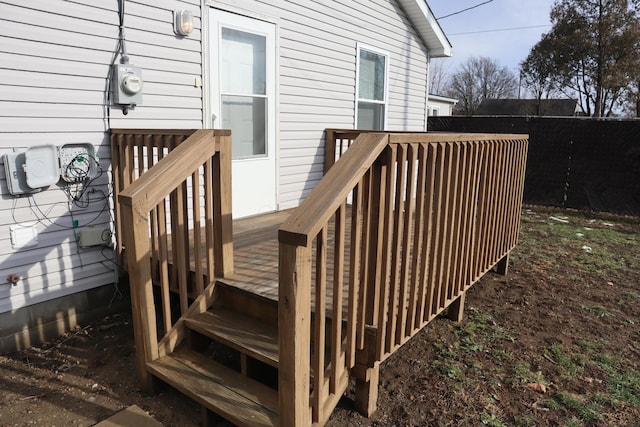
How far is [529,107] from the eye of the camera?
3625cm

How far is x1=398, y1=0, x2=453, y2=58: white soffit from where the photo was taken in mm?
6426

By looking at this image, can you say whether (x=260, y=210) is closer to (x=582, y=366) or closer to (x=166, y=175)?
(x=166, y=175)

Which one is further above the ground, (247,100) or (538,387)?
(247,100)

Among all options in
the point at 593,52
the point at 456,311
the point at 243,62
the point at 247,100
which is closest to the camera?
the point at 456,311

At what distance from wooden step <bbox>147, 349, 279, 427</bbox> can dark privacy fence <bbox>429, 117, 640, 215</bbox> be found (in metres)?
8.41

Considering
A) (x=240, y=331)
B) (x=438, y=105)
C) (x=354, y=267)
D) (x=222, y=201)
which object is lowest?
(x=240, y=331)

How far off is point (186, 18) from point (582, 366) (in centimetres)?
391

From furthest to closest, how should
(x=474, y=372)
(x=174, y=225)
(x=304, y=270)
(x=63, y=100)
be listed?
(x=63, y=100)
(x=474, y=372)
(x=174, y=225)
(x=304, y=270)

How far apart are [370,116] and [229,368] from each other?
4.72 m

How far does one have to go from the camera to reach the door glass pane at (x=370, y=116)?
6.23 m

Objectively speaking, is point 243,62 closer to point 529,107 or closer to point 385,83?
point 385,83

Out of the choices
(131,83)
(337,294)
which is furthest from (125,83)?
(337,294)

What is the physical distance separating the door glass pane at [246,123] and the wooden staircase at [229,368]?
1.99 meters

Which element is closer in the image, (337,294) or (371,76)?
(337,294)
